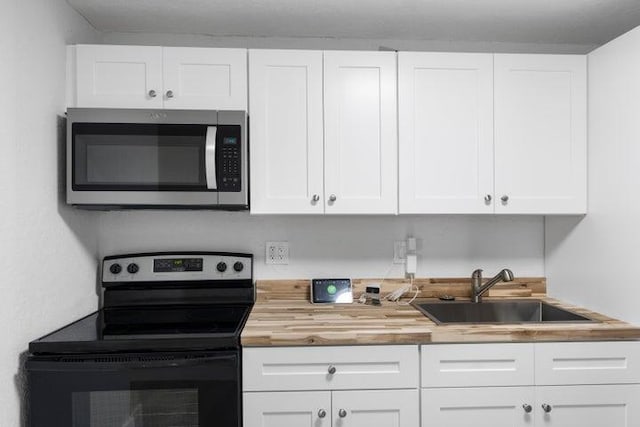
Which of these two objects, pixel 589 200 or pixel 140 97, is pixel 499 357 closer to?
pixel 589 200

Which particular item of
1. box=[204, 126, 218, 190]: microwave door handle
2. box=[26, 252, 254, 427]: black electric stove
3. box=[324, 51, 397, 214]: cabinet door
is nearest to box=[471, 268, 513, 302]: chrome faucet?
box=[324, 51, 397, 214]: cabinet door

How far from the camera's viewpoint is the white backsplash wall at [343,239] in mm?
2143

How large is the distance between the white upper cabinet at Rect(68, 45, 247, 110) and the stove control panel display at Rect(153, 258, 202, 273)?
77 centimetres

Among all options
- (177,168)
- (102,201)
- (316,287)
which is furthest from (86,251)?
(316,287)

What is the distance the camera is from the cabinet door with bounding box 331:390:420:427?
1.58m

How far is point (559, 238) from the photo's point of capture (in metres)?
2.12

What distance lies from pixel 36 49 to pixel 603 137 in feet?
7.89

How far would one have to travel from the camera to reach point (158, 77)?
180 cm

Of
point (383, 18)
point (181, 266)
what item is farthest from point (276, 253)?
point (383, 18)

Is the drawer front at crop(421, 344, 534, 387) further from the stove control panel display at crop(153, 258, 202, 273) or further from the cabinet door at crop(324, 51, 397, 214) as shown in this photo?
the stove control panel display at crop(153, 258, 202, 273)

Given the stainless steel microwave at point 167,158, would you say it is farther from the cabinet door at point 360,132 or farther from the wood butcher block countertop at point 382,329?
the wood butcher block countertop at point 382,329

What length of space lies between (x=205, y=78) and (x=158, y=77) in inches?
8.1

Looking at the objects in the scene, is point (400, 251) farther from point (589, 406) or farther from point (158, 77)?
point (158, 77)

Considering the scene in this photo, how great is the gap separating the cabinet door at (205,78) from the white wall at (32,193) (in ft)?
1.48
